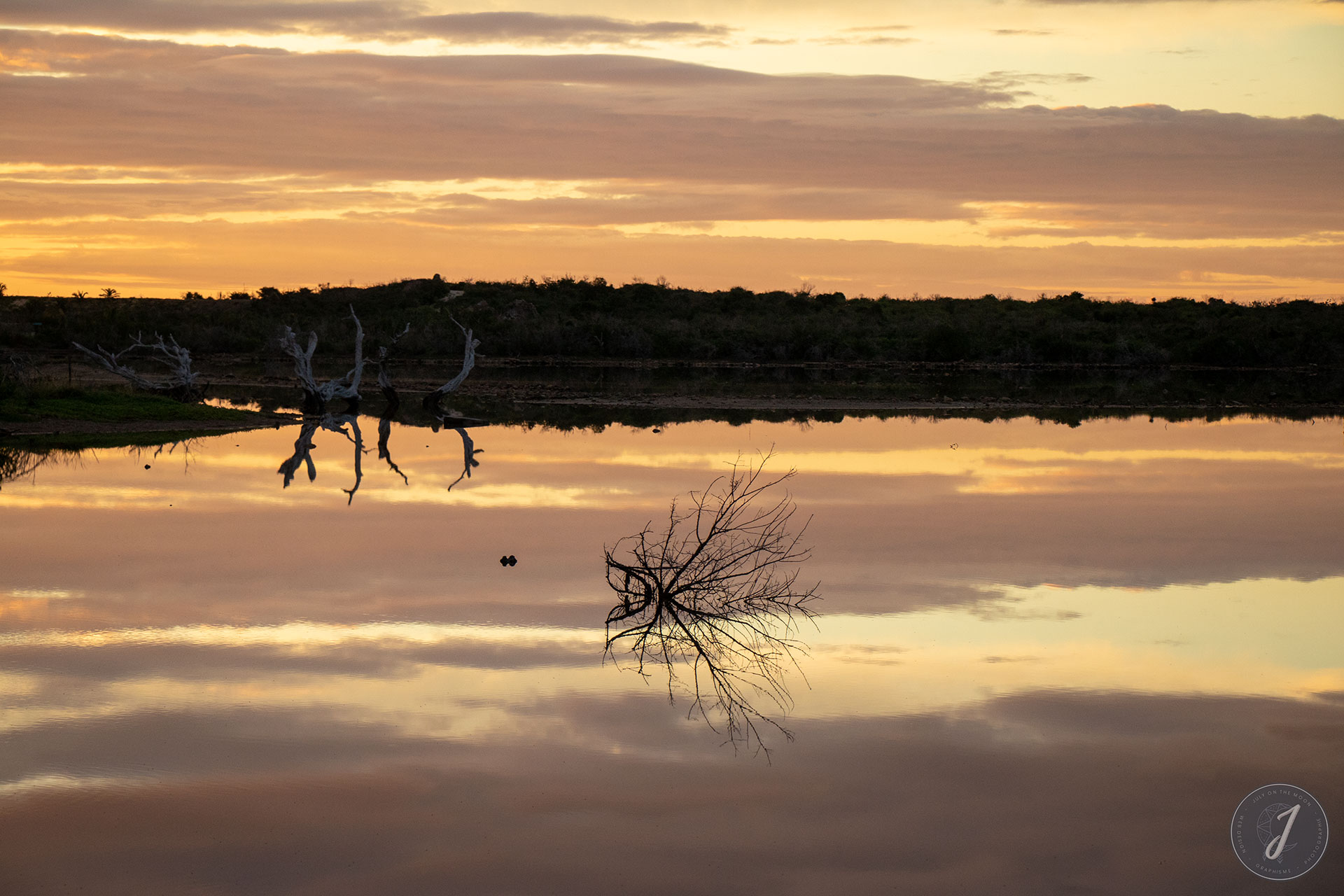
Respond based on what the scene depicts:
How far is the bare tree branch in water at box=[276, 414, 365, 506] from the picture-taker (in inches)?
768

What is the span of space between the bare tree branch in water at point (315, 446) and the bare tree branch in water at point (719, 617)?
242 inches

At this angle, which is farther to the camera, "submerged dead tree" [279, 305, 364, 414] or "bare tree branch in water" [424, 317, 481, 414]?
"bare tree branch in water" [424, 317, 481, 414]

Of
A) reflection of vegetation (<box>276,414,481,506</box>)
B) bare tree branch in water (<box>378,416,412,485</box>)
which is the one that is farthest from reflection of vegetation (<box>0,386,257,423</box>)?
bare tree branch in water (<box>378,416,412,485</box>)

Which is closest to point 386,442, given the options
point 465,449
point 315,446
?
point 315,446

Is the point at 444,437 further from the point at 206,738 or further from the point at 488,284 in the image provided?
the point at 488,284

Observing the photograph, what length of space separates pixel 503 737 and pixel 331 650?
7.67ft

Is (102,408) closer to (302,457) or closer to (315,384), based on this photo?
(315,384)

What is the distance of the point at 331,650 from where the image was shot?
30.9ft

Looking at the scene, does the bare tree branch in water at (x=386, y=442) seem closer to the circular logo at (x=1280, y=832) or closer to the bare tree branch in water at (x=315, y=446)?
the bare tree branch in water at (x=315, y=446)

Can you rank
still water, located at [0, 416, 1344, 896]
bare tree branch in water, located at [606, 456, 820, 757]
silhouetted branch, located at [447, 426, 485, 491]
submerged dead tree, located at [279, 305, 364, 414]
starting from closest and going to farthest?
still water, located at [0, 416, 1344, 896], bare tree branch in water, located at [606, 456, 820, 757], silhouetted branch, located at [447, 426, 485, 491], submerged dead tree, located at [279, 305, 364, 414]

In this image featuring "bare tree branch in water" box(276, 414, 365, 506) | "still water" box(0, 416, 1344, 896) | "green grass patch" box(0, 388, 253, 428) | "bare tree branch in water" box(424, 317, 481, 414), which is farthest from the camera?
"bare tree branch in water" box(424, 317, 481, 414)

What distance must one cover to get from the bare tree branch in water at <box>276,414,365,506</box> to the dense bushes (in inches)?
1446

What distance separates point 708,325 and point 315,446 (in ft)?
170

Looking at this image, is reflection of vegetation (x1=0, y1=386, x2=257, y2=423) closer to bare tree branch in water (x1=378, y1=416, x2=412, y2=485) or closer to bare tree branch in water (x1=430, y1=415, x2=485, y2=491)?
bare tree branch in water (x1=378, y1=416, x2=412, y2=485)
